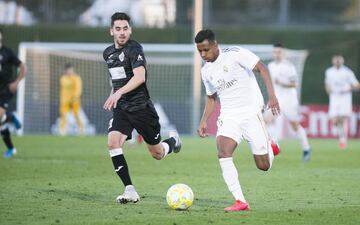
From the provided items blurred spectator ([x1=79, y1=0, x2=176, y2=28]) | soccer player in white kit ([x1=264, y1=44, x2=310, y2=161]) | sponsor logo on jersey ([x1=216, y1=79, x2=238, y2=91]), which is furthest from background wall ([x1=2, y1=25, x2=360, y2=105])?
sponsor logo on jersey ([x1=216, y1=79, x2=238, y2=91])

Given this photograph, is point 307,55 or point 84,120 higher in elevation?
point 307,55

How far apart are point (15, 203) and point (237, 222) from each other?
317 cm

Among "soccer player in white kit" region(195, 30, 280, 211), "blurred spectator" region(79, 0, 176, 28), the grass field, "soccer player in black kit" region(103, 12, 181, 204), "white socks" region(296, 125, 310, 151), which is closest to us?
the grass field

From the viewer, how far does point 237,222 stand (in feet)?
28.0

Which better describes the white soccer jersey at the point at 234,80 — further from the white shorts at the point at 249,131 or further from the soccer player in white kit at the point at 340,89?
the soccer player in white kit at the point at 340,89

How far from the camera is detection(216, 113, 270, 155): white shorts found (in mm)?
10047

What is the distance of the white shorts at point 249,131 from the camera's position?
33.0ft

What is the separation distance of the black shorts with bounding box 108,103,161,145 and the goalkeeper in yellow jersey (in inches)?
683

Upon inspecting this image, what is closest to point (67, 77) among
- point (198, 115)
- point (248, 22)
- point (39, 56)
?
point (39, 56)

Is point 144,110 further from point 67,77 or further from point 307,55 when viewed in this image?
point 307,55

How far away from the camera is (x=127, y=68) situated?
423 inches

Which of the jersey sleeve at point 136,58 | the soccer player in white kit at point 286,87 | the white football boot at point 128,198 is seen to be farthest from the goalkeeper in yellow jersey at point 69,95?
the white football boot at point 128,198

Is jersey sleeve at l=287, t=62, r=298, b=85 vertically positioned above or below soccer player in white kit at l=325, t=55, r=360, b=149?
above

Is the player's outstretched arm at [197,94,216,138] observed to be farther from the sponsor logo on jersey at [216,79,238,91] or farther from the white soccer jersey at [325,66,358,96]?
the white soccer jersey at [325,66,358,96]
